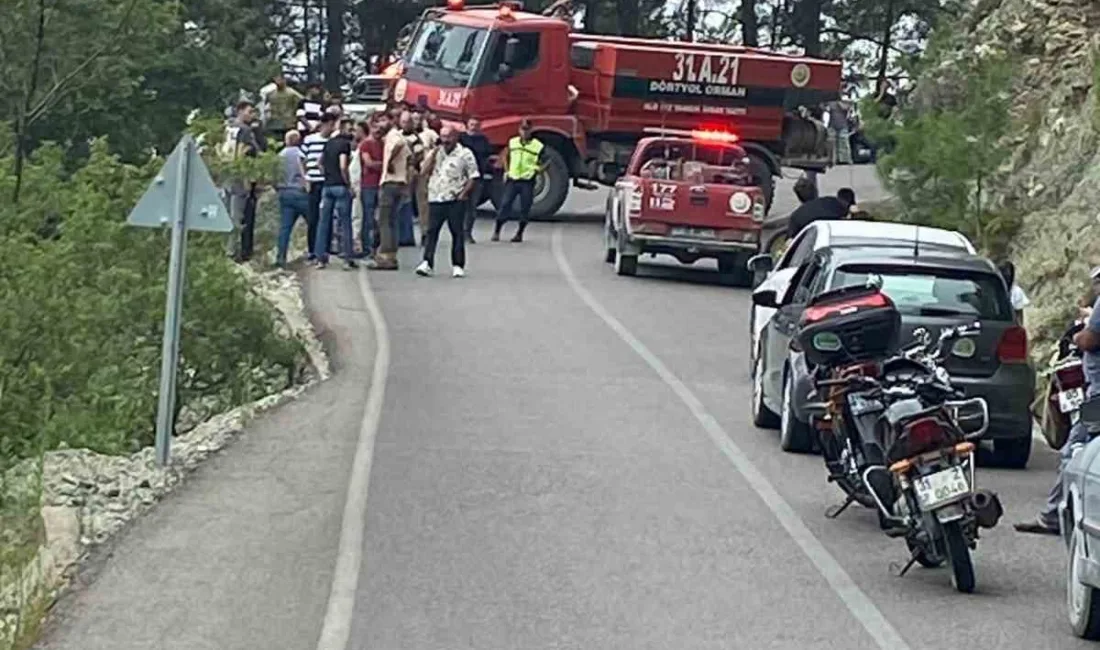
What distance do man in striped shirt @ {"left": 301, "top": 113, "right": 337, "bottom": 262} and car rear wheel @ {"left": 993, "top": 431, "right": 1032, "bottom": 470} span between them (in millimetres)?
13484

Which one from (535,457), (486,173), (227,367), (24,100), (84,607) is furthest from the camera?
(24,100)

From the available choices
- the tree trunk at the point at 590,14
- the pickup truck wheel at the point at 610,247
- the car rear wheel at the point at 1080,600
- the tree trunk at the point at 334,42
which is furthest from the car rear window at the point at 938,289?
the tree trunk at the point at 590,14

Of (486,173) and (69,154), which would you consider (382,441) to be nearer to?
(486,173)

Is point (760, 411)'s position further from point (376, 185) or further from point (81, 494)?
point (376, 185)

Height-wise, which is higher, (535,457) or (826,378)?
(826,378)

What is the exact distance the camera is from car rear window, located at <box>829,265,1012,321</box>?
1570 cm

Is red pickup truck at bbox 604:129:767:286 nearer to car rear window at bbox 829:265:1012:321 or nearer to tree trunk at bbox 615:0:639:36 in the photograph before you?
car rear window at bbox 829:265:1012:321

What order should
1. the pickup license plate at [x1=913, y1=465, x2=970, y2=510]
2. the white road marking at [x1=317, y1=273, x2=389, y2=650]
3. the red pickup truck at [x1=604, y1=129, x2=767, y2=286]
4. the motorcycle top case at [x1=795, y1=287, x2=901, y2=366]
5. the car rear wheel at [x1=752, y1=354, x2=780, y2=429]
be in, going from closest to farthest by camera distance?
the white road marking at [x1=317, y1=273, x2=389, y2=650] → the pickup license plate at [x1=913, y1=465, x2=970, y2=510] → the motorcycle top case at [x1=795, y1=287, x2=901, y2=366] → the car rear wheel at [x1=752, y1=354, x2=780, y2=429] → the red pickup truck at [x1=604, y1=129, x2=767, y2=286]

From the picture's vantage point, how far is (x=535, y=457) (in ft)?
51.2

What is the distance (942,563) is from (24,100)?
31878 millimetres

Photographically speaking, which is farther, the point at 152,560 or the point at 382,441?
the point at 382,441

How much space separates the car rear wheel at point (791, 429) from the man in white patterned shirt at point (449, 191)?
11458 millimetres

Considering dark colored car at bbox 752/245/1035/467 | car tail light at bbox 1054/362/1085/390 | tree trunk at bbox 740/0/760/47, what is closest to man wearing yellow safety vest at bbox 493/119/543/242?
dark colored car at bbox 752/245/1035/467

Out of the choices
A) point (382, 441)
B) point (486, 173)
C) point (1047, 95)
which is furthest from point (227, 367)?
point (486, 173)
